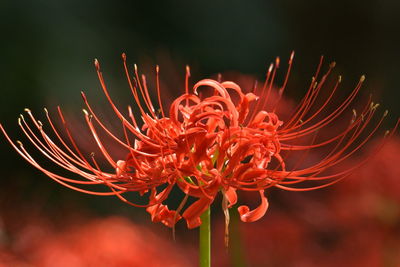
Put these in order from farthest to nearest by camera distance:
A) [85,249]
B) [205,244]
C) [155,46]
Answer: [155,46]
[85,249]
[205,244]

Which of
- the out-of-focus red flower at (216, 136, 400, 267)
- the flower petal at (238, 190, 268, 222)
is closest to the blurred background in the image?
the out-of-focus red flower at (216, 136, 400, 267)

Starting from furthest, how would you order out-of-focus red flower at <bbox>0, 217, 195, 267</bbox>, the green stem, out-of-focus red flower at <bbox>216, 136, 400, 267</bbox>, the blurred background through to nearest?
the blurred background → out-of-focus red flower at <bbox>0, 217, 195, 267</bbox> → out-of-focus red flower at <bbox>216, 136, 400, 267</bbox> → the green stem

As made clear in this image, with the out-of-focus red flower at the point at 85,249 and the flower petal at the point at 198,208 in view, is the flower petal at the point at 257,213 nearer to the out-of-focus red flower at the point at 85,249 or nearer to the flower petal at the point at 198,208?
the flower petal at the point at 198,208

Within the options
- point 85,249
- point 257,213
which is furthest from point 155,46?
point 257,213

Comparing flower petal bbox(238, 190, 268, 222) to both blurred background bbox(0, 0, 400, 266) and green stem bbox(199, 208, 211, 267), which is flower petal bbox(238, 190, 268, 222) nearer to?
green stem bbox(199, 208, 211, 267)

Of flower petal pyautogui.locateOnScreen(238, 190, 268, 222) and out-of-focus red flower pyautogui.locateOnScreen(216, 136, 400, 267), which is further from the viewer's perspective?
out-of-focus red flower pyautogui.locateOnScreen(216, 136, 400, 267)

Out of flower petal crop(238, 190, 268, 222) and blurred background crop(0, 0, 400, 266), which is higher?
flower petal crop(238, 190, 268, 222)

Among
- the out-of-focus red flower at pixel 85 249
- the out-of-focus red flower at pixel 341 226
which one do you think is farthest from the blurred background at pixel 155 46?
the out-of-focus red flower at pixel 341 226

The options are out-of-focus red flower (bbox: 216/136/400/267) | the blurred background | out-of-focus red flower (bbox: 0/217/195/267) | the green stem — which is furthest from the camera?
the blurred background

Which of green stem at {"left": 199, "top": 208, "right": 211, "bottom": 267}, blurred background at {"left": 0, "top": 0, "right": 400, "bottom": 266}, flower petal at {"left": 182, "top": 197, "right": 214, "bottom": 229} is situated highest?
flower petal at {"left": 182, "top": 197, "right": 214, "bottom": 229}

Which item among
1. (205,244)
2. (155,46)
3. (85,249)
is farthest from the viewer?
(155,46)

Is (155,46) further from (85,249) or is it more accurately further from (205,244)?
(205,244)
